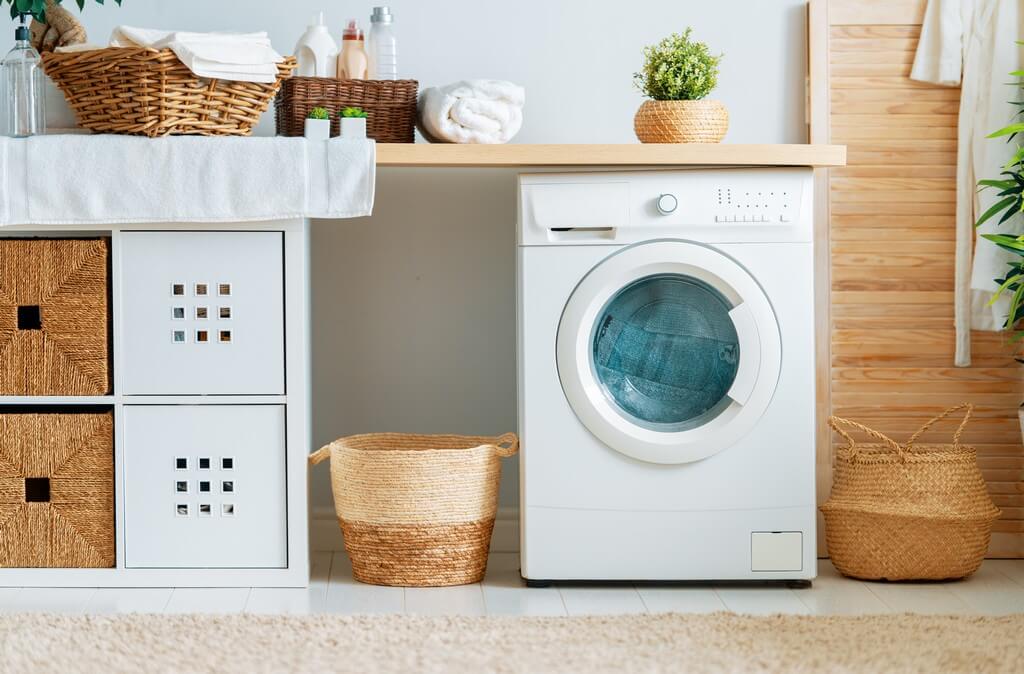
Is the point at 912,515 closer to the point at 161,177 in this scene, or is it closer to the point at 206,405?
the point at 206,405

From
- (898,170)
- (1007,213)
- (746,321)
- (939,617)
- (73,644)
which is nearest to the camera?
(73,644)

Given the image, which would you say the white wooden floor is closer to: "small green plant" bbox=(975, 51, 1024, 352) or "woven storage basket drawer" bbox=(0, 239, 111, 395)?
"woven storage basket drawer" bbox=(0, 239, 111, 395)

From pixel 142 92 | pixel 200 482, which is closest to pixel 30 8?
pixel 142 92

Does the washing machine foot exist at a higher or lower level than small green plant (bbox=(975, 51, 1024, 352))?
lower

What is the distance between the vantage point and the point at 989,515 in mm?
2334

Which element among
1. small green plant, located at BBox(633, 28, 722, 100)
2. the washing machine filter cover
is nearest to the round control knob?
the washing machine filter cover

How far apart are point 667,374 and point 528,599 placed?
515mm

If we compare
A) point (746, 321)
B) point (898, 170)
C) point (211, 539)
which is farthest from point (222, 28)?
point (898, 170)

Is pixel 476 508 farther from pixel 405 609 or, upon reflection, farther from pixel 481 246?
pixel 481 246

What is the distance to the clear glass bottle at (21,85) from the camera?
2209mm

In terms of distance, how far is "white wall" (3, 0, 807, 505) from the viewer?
Answer: 264 cm

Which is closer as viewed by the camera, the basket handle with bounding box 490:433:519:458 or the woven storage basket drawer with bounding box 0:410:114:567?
the woven storage basket drawer with bounding box 0:410:114:567

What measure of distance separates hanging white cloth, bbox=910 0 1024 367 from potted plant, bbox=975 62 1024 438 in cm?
2

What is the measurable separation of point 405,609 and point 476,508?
0.27 metres
